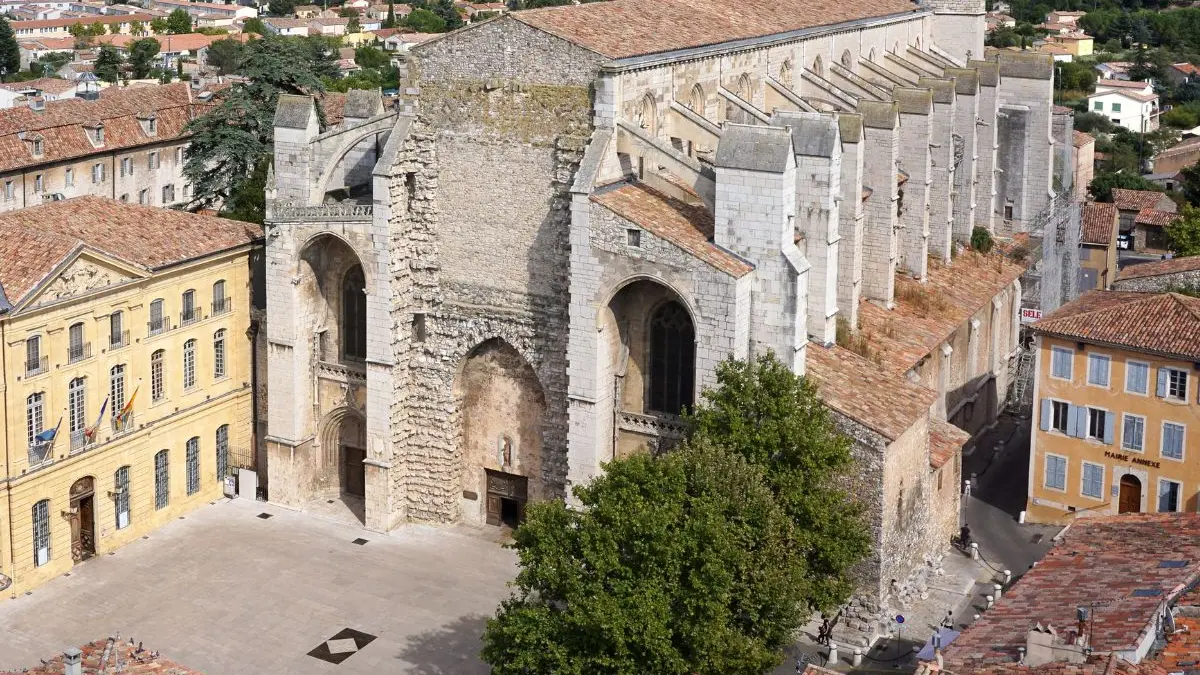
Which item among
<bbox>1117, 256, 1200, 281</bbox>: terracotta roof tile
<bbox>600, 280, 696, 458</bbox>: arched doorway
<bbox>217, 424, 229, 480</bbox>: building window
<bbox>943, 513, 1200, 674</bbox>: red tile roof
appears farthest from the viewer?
<bbox>1117, 256, 1200, 281</bbox>: terracotta roof tile

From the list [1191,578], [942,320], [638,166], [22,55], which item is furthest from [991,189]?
[22,55]

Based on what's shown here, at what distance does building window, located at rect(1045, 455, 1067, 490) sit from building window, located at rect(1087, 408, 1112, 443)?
1269mm

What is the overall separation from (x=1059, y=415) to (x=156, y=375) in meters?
26.0

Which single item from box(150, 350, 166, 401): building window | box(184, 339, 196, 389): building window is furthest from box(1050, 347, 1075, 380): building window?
box(150, 350, 166, 401): building window

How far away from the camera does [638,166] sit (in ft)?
144

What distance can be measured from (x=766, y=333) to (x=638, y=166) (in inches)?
244

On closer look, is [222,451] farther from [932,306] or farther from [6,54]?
[6,54]

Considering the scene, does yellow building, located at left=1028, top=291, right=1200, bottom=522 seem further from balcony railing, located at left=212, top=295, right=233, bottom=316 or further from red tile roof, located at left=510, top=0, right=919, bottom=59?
balcony railing, located at left=212, top=295, right=233, bottom=316

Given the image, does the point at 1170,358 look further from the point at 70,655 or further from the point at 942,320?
the point at 70,655

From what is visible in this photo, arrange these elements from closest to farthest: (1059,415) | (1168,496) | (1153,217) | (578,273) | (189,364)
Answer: (578,273) → (1168,496) → (189,364) → (1059,415) → (1153,217)

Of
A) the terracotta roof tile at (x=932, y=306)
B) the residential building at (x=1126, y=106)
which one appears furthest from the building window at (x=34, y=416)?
the residential building at (x=1126, y=106)

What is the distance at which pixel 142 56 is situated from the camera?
460 feet

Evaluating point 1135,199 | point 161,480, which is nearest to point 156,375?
point 161,480

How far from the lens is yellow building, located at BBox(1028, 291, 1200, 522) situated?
45.0 metres
